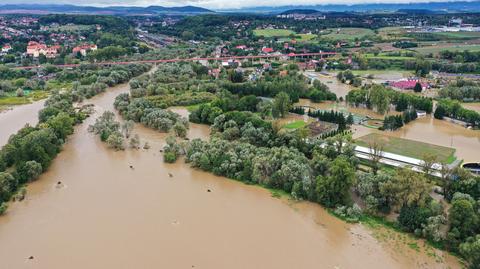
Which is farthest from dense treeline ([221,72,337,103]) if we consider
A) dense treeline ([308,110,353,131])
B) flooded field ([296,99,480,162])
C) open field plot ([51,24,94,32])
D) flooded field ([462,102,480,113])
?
open field plot ([51,24,94,32])

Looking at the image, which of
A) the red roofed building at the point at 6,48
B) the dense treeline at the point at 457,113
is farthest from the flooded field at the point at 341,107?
the red roofed building at the point at 6,48

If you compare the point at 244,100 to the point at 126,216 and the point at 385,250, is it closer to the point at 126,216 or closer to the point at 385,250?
the point at 126,216

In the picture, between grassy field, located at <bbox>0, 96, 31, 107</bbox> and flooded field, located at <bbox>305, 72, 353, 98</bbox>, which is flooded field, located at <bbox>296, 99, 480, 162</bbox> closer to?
flooded field, located at <bbox>305, 72, 353, 98</bbox>

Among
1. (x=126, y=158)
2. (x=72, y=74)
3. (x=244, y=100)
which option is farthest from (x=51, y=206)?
(x=72, y=74)

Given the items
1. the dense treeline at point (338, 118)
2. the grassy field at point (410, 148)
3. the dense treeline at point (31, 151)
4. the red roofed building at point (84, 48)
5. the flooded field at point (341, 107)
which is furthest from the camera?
the red roofed building at point (84, 48)

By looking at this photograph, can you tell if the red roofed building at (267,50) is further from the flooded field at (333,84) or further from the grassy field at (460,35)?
the grassy field at (460,35)

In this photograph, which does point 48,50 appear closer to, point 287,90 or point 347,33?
point 287,90

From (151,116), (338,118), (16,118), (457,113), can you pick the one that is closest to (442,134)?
(457,113)
